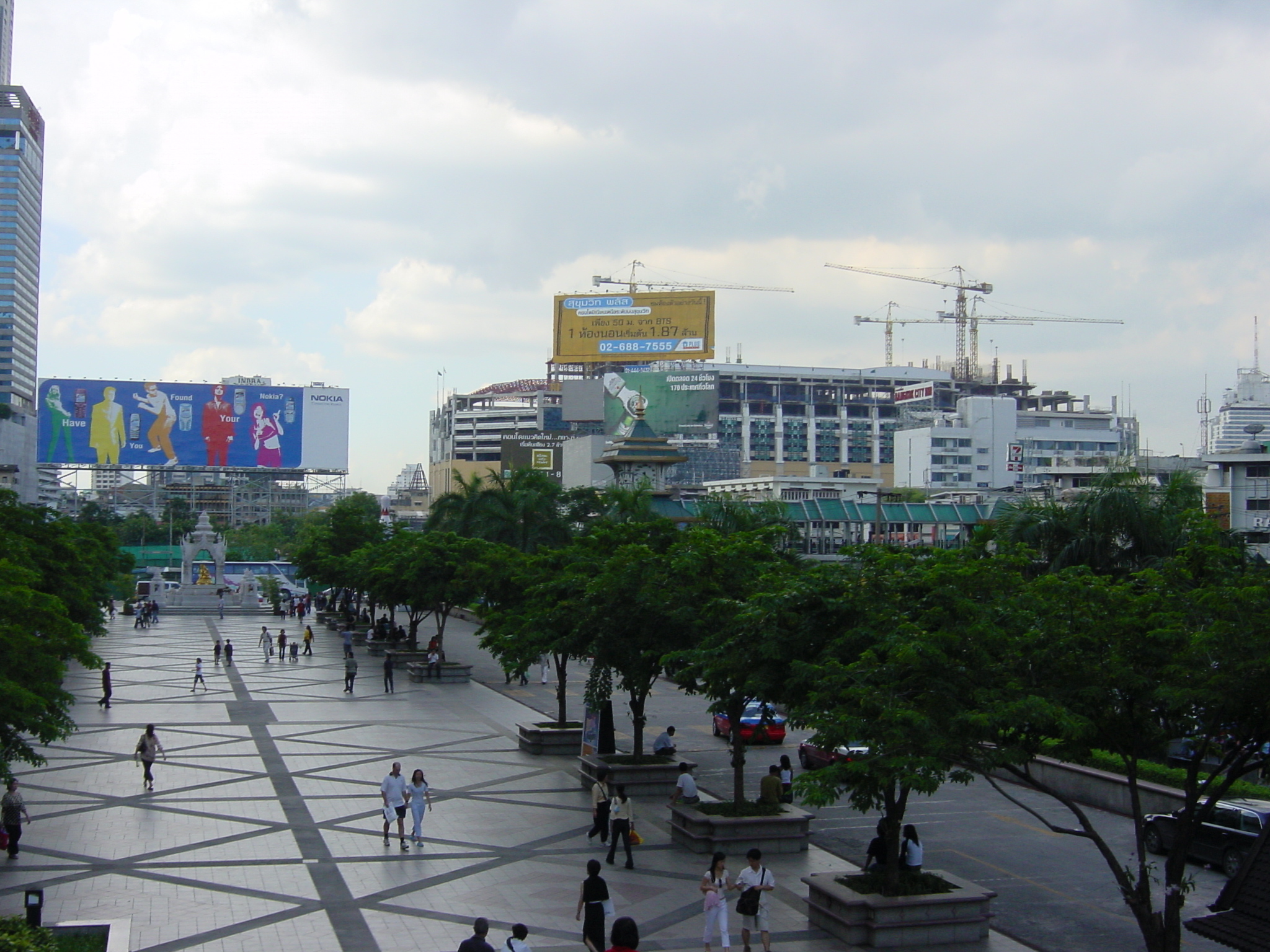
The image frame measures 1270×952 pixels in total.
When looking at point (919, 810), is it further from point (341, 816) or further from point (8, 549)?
point (8, 549)

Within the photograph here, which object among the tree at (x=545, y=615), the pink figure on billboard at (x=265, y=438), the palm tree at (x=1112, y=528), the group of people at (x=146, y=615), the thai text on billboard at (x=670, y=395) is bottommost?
the group of people at (x=146, y=615)

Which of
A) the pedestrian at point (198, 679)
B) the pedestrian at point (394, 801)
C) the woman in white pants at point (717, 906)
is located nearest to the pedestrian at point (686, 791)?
the pedestrian at point (394, 801)

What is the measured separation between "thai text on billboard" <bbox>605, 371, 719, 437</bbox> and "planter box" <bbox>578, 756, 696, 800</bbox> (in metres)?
108

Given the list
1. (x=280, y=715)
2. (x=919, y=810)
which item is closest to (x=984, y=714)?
(x=919, y=810)

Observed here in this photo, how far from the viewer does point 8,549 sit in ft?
80.0

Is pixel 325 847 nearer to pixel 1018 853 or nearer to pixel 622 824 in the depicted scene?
pixel 622 824

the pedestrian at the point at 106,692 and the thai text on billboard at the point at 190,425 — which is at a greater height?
the thai text on billboard at the point at 190,425

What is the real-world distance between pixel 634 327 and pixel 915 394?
63363mm

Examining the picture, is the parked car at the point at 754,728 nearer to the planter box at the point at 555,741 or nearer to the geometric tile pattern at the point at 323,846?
the planter box at the point at 555,741

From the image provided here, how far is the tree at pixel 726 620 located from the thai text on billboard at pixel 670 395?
4335 inches

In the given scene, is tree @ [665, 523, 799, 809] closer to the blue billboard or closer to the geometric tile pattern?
the geometric tile pattern

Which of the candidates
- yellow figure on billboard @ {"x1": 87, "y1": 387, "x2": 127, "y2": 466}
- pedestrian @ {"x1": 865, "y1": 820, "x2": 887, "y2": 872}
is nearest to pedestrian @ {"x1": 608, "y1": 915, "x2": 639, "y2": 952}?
pedestrian @ {"x1": 865, "y1": 820, "x2": 887, "y2": 872}

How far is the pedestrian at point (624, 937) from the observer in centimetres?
1007

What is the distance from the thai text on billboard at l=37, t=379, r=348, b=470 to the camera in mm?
110312
